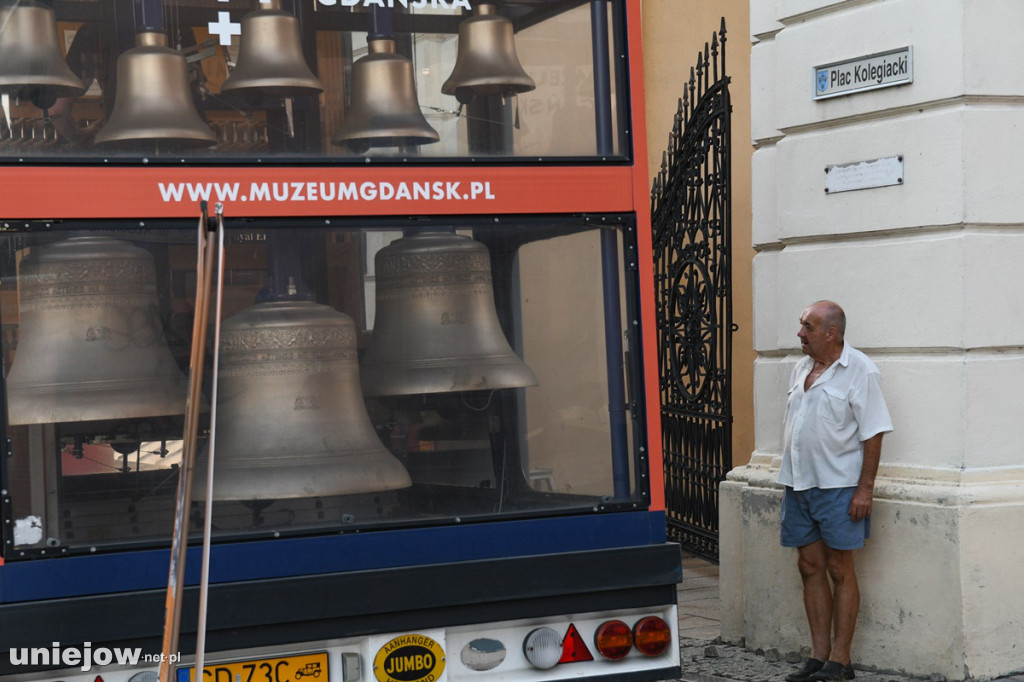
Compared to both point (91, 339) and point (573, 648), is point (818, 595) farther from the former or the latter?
point (91, 339)

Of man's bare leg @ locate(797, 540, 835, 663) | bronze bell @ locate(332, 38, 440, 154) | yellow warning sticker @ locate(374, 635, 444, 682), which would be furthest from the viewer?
man's bare leg @ locate(797, 540, 835, 663)

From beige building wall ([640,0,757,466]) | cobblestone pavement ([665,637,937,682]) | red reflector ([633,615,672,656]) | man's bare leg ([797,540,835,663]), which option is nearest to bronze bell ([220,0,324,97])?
red reflector ([633,615,672,656])

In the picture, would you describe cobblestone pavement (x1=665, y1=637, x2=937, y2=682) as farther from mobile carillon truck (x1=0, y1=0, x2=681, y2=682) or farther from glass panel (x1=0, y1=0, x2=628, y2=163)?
glass panel (x1=0, y1=0, x2=628, y2=163)

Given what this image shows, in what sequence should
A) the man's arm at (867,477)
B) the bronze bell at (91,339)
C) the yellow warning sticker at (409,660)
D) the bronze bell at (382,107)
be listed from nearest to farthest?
the bronze bell at (91,339)
the yellow warning sticker at (409,660)
the bronze bell at (382,107)
the man's arm at (867,477)

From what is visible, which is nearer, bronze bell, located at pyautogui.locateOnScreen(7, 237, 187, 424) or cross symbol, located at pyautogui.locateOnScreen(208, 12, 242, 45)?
bronze bell, located at pyautogui.locateOnScreen(7, 237, 187, 424)

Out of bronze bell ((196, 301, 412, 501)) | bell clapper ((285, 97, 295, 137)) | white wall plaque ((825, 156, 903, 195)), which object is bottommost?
bronze bell ((196, 301, 412, 501))

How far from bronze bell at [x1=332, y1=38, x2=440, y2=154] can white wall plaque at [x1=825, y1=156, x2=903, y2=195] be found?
2.64 meters

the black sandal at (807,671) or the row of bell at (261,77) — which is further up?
the row of bell at (261,77)

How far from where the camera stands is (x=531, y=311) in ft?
13.9

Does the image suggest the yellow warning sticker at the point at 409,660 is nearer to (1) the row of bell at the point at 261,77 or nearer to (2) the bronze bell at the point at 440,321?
(2) the bronze bell at the point at 440,321

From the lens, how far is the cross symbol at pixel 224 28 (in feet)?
13.1

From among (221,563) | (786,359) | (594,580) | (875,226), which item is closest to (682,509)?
(786,359)

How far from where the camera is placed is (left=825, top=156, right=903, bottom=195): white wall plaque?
604 centimetres

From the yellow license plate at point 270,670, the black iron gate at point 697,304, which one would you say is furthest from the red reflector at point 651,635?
the black iron gate at point 697,304
